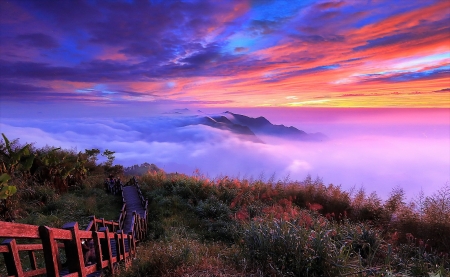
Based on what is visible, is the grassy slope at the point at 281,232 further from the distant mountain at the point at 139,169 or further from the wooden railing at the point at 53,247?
the distant mountain at the point at 139,169

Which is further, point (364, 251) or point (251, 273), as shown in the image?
point (364, 251)

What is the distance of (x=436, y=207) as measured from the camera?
30.2 ft

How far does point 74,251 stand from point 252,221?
3.72m

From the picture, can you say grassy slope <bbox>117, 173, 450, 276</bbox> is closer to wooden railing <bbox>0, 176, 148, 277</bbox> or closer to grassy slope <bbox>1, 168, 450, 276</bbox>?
grassy slope <bbox>1, 168, 450, 276</bbox>

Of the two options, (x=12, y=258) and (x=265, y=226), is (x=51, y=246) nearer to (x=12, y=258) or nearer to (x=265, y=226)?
(x=12, y=258)

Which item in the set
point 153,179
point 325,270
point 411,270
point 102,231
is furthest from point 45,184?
point 411,270

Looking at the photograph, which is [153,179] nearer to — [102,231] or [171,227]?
[171,227]

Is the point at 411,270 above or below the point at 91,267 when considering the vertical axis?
below

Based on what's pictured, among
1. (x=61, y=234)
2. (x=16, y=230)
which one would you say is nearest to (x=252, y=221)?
(x=61, y=234)

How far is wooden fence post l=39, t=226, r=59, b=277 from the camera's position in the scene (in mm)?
2920

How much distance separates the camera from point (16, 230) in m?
2.48

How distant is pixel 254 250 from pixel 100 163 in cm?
1816

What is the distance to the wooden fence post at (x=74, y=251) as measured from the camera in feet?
11.7

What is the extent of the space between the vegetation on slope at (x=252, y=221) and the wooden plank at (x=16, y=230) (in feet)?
7.21
